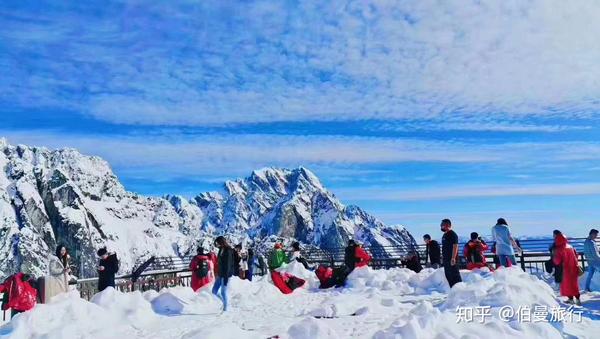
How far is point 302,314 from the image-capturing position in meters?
11.6

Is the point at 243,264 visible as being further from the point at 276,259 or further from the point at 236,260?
the point at 236,260

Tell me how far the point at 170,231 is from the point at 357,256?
149735 mm

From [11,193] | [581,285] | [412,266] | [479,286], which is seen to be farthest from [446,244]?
[11,193]

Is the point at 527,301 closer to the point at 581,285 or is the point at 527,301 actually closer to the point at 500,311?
the point at 500,311

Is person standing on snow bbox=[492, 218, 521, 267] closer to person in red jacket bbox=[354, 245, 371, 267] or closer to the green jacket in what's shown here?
person in red jacket bbox=[354, 245, 371, 267]

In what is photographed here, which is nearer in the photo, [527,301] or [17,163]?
[527,301]

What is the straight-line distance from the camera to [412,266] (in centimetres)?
1916

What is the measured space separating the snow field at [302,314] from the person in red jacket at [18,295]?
0.55 m

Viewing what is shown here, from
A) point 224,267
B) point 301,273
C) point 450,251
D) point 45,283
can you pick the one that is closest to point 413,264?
point 301,273

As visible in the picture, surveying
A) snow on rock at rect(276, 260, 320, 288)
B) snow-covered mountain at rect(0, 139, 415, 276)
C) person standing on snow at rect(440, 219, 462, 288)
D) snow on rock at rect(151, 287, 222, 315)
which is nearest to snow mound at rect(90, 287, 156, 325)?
snow on rock at rect(151, 287, 222, 315)

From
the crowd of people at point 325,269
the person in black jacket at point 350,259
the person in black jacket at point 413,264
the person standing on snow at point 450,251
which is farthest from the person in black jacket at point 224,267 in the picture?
the person in black jacket at point 413,264

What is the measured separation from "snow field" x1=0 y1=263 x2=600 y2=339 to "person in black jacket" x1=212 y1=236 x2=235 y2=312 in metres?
0.52

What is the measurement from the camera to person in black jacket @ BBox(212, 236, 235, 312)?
482 inches

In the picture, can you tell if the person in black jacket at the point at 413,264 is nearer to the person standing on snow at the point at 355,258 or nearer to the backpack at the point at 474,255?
the person standing on snow at the point at 355,258
